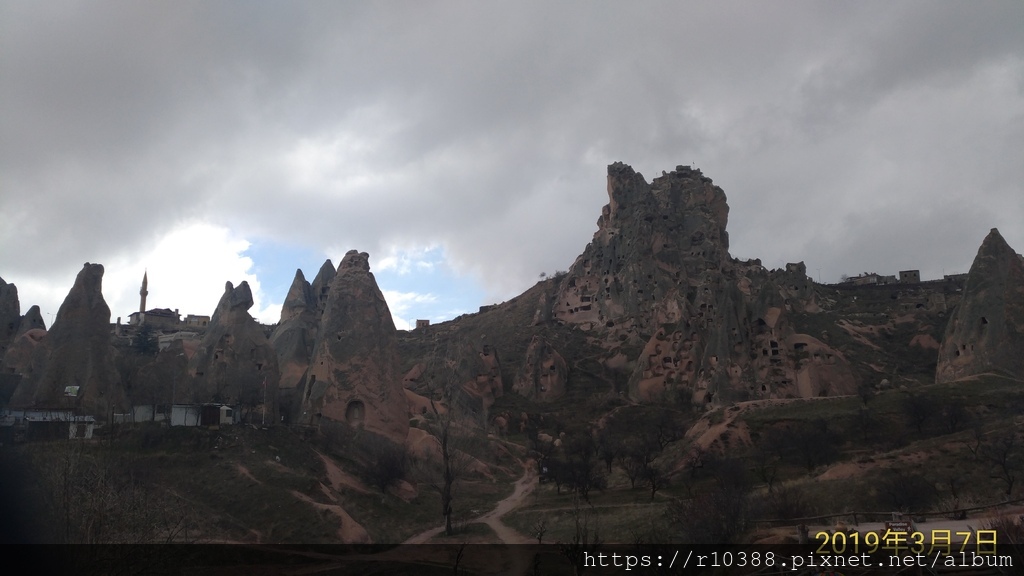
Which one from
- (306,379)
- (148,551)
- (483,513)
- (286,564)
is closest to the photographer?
(148,551)

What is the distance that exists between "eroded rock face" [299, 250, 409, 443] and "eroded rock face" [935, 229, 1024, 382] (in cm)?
3781

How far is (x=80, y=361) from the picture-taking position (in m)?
40.3

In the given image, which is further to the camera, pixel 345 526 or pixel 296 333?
pixel 296 333

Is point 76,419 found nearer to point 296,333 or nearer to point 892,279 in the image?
point 296,333

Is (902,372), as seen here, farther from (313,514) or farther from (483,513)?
(313,514)

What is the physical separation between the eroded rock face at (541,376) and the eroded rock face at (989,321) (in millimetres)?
31135

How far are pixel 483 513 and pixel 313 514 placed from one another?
10.2 m

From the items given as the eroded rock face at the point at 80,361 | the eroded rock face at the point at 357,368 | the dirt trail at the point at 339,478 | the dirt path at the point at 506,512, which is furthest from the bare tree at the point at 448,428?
the eroded rock face at the point at 80,361

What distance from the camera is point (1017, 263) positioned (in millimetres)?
51625

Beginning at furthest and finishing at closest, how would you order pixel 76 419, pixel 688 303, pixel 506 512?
pixel 688 303 → pixel 506 512 → pixel 76 419

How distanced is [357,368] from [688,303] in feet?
145

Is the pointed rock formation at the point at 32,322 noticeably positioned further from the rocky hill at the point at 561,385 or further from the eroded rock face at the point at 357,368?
the eroded rock face at the point at 357,368

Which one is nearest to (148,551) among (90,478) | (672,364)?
(90,478)

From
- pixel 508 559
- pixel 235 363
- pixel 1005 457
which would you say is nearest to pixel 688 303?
pixel 235 363
